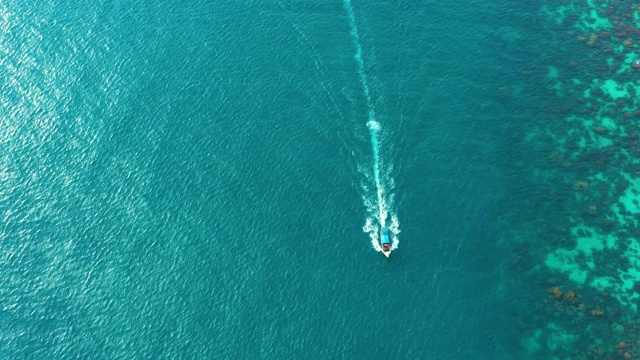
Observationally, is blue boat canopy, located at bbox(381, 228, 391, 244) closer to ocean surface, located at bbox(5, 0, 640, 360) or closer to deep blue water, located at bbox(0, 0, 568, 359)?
ocean surface, located at bbox(5, 0, 640, 360)

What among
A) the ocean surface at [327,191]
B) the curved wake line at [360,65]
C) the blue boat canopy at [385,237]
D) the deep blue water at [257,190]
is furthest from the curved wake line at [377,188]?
the blue boat canopy at [385,237]

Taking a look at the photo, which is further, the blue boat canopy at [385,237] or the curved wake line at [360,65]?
the curved wake line at [360,65]

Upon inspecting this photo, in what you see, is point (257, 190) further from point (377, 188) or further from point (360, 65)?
point (360, 65)

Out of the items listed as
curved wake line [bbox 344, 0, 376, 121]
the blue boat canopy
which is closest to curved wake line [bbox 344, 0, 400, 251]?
curved wake line [bbox 344, 0, 376, 121]

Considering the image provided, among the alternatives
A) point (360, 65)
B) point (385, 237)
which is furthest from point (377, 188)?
point (360, 65)

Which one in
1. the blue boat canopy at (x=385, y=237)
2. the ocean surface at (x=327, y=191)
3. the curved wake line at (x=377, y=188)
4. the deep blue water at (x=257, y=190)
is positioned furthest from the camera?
the curved wake line at (x=377, y=188)

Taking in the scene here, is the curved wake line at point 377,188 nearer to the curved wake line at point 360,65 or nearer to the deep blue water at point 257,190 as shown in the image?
the curved wake line at point 360,65

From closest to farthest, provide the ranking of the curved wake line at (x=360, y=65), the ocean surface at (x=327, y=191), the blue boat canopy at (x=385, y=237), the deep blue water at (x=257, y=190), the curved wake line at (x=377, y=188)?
1. the ocean surface at (x=327, y=191)
2. the deep blue water at (x=257, y=190)
3. the blue boat canopy at (x=385, y=237)
4. the curved wake line at (x=377, y=188)
5. the curved wake line at (x=360, y=65)

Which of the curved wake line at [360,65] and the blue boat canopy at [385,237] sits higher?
the curved wake line at [360,65]
